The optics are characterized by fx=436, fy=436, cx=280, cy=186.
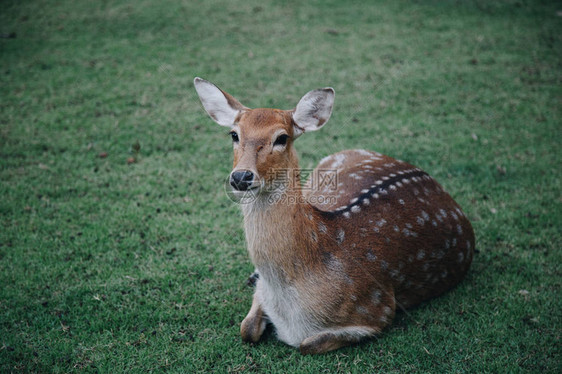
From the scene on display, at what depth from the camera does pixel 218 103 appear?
314cm

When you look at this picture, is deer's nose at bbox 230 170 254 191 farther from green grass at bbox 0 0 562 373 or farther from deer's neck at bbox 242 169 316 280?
green grass at bbox 0 0 562 373

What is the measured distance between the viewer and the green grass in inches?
126

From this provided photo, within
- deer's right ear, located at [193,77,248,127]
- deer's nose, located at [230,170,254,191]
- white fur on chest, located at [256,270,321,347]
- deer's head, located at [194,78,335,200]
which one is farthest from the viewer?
deer's right ear, located at [193,77,248,127]

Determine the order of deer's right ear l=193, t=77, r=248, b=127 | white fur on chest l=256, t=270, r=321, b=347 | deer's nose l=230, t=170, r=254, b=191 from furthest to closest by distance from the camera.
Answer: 1. deer's right ear l=193, t=77, r=248, b=127
2. white fur on chest l=256, t=270, r=321, b=347
3. deer's nose l=230, t=170, r=254, b=191

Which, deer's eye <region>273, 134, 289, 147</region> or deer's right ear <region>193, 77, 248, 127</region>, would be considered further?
deer's right ear <region>193, 77, 248, 127</region>

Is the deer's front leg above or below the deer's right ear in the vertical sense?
below

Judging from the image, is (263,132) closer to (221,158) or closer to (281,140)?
(281,140)

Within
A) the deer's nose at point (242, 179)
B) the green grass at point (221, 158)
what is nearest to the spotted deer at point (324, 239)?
the deer's nose at point (242, 179)

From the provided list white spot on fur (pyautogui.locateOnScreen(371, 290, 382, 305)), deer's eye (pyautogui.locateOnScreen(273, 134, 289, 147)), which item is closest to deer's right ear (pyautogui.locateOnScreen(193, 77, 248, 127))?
deer's eye (pyautogui.locateOnScreen(273, 134, 289, 147))

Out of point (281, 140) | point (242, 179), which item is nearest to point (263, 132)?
point (281, 140)

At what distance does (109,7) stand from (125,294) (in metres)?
7.98

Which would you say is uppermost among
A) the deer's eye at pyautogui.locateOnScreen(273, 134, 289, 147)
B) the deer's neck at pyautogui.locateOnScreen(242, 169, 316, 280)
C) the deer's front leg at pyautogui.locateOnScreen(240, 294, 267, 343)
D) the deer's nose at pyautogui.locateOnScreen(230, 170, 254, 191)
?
the deer's eye at pyautogui.locateOnScreen(273, 134, 289, 147)

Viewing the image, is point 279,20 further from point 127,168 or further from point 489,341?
point 489,341

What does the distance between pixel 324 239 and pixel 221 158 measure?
263 centimetres
